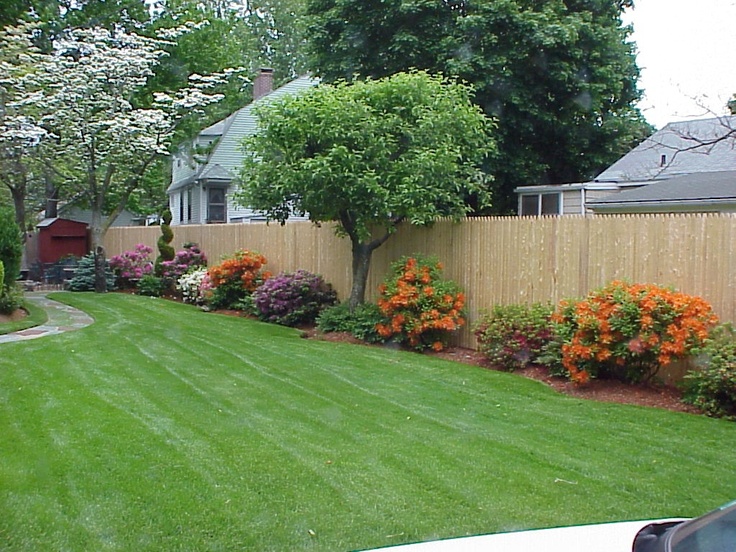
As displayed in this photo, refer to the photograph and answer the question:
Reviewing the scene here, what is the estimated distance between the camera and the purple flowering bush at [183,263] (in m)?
20.6

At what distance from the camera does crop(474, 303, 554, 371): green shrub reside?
10.2 metres

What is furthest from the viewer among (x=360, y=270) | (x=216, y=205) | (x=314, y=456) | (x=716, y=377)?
(x=216, y=205)

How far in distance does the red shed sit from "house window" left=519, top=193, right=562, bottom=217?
14781mm

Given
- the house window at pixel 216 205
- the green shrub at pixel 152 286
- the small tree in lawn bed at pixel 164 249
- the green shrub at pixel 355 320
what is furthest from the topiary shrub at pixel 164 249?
the green shrub at pixel 355 320

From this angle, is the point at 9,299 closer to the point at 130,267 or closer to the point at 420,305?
the point at 420,305

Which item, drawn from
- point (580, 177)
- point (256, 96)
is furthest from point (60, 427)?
point (256, 96)

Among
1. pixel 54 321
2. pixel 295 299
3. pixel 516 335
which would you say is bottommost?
pixel 54 321

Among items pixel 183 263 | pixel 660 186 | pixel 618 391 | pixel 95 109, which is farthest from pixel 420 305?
pixel 95 109

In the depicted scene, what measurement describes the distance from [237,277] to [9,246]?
177 inches

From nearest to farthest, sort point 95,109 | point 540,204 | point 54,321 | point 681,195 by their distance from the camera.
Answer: point 54,321 → point 681,195 → point 540,204 → point 95,109

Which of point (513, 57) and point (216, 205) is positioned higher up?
point (513, 57)

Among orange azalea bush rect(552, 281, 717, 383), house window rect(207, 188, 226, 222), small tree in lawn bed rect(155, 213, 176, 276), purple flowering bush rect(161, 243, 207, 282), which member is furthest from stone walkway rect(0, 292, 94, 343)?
house window rect(207, 188, 226, 222)

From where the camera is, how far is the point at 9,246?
14617mm

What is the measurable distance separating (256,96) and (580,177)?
48.1 feet
